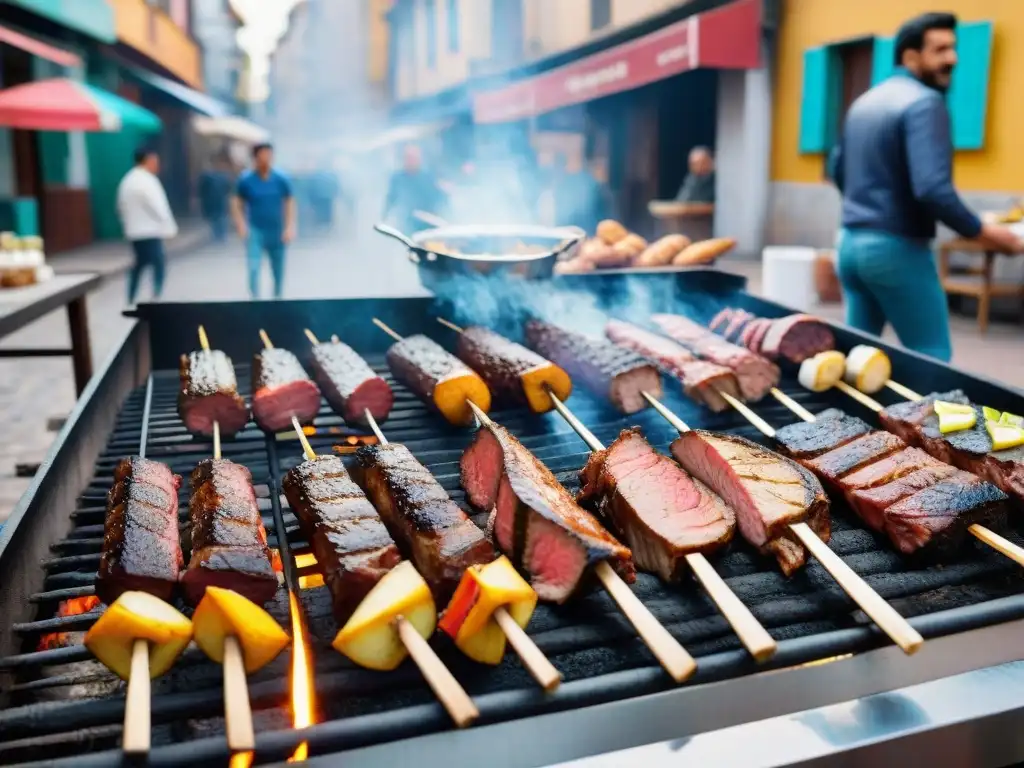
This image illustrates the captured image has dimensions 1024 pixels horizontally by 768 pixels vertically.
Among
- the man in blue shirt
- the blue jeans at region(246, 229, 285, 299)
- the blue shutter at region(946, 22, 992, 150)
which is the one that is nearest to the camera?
the blue shutter at region(946, 22, 992, 150)

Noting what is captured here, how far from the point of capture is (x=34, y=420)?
7.32m

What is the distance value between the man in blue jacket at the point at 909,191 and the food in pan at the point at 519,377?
2.43m

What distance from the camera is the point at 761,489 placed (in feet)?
7.83

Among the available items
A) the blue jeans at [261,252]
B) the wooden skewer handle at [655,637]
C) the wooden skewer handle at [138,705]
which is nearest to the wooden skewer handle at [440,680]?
the wooden skewer handle at [655,637]

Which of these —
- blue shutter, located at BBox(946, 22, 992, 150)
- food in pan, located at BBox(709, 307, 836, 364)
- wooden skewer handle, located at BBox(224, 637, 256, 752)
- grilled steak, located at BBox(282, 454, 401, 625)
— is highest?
blue shutter, located at BBox(946, 22, 992, 150)

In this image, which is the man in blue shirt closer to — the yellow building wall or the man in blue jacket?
the man in blue jacket

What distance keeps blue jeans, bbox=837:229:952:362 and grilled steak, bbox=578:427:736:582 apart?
2927 mm

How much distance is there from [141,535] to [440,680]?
100 cm

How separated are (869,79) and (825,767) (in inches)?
549

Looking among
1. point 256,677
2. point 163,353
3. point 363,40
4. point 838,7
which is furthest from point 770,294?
point 363,40

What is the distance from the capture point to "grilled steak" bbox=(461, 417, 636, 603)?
198 cm

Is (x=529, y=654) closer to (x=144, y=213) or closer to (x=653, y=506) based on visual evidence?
(x=653, y=506)

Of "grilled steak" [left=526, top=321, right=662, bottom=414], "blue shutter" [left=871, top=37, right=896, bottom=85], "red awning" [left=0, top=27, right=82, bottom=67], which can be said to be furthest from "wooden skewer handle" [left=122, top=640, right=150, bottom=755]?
"red awning" [left=0, top=27, right=82, bottom=67]

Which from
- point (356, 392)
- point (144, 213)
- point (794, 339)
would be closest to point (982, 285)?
point (794, 339)
